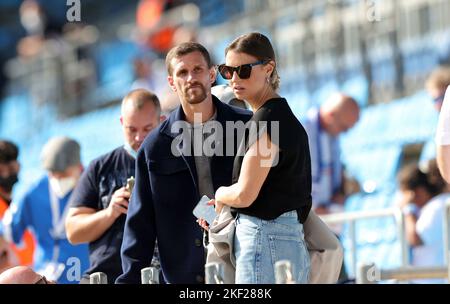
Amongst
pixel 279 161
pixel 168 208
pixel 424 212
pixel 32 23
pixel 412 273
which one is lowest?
pixel 412 273

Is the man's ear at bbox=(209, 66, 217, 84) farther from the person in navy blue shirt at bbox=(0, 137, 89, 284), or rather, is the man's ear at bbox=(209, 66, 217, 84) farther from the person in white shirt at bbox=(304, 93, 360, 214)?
the person in white shirt at bbox=(304, 93, 360, 214)

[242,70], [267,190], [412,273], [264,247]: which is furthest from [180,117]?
[412,273]

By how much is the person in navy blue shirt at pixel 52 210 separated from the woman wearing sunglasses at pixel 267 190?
340cm

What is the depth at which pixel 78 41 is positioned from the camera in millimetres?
22125

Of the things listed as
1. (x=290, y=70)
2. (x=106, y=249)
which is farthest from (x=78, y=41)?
(x=106, y=249)

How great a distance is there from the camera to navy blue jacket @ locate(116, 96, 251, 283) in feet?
20.6

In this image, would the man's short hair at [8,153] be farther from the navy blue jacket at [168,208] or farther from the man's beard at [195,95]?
the man's beard at [195,95]

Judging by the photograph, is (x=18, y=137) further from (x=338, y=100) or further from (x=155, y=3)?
(x=338, y=100)

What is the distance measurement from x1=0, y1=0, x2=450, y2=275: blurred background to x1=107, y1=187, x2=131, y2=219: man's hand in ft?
4.42

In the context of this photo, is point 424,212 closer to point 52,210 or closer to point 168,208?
A: point 52,210

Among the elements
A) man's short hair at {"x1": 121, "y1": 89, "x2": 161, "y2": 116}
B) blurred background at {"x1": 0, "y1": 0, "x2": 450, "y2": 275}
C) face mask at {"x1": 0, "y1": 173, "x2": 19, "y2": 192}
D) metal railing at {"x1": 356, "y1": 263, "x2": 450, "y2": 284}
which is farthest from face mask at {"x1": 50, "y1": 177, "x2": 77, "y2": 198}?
metal railing at {"x1": 356, "y1": 263, "x2": 450, "y2": 284}

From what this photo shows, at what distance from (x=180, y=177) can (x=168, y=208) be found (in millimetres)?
148

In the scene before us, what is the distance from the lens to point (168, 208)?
6309 mm
